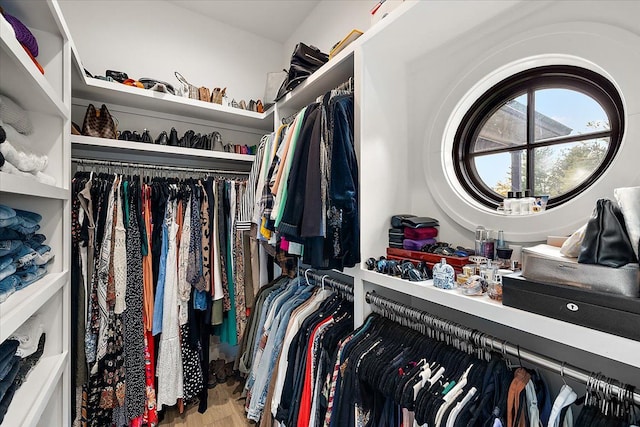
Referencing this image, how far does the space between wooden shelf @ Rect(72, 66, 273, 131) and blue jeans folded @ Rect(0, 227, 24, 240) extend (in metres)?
0.91

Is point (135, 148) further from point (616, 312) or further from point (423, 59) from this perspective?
point (616, 312)

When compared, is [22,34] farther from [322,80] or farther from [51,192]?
[322,80]

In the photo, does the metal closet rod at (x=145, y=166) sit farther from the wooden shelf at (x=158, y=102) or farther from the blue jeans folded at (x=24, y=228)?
the blue jeans folded at (x=24, y=228)

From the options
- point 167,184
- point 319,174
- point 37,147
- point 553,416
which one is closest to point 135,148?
point 167,184

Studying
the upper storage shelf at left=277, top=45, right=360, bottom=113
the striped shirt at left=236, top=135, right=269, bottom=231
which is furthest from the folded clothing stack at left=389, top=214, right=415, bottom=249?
the striped shirt at left=236, top=135, right=269, bottom=231

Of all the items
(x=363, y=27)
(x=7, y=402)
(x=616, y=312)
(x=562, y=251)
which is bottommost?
(x=7, y=402)

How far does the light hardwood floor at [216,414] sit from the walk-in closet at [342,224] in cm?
2

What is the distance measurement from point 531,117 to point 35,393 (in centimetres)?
207

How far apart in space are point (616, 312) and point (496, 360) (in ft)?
1.14

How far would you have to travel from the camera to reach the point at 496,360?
0.83 m

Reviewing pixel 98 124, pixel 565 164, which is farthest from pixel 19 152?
pixel 565 164

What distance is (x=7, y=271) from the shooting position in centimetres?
82

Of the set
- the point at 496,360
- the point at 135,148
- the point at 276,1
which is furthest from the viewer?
the point at 276,1

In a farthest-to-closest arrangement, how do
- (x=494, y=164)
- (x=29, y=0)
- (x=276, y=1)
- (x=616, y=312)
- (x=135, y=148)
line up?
1. (x=276, y=1)
2. (x=135, y=148)
3. (x=494, y=164)
4. (x=29, y=0)
5. (x=616, y=312)
